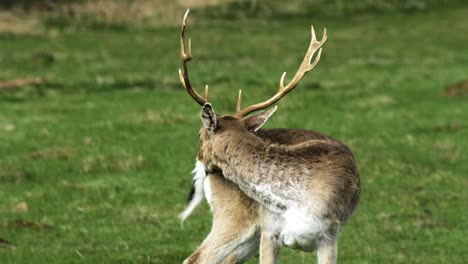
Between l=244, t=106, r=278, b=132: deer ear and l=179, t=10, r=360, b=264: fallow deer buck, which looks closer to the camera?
l=179, t=10, r=360, b=264: fallow deer buck

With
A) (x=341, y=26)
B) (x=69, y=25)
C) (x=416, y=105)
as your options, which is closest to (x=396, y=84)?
(x=416, y=105)

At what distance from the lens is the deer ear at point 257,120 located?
9.14 meters

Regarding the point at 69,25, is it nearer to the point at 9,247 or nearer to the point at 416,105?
the point at 416,105

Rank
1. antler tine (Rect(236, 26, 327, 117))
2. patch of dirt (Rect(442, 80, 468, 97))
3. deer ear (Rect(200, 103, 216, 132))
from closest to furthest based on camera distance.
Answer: deer ear (Rect(200, 103, 216, 132))
antler tine (Rect(236, 26, 327, 117))
patch of dirt (Rect(442, 80, 468, 97))

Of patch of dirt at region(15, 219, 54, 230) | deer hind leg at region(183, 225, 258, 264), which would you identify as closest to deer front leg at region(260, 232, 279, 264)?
deer hind leg at region(183, 225, 258, 264)

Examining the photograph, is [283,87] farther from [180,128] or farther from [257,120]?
[180,128]

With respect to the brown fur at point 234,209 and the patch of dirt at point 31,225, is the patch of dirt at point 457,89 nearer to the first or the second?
the patch of dirt at point 31,225

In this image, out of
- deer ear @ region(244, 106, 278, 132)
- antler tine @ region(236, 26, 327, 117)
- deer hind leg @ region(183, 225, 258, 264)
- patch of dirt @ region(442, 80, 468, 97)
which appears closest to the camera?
deer hind leg @ region(183, 225, 258, 264)

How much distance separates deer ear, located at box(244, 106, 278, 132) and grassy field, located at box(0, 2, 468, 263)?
222cm

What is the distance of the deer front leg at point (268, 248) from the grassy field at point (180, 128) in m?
2.51

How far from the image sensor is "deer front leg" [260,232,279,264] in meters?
8.43

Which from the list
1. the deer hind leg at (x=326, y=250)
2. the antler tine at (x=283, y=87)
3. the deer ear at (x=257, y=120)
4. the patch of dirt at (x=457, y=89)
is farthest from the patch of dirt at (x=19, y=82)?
the deer hind leg at (x=326, y=250)

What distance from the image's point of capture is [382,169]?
15547 millimetres

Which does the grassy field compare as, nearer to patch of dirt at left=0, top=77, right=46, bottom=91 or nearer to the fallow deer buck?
patch of dirt at left=0, top=77, right=46, bottom=91
